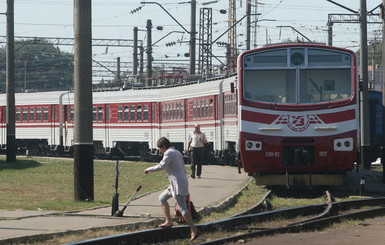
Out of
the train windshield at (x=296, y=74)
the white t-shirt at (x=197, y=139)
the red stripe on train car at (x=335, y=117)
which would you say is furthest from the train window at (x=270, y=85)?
the white t-shirt at (x=197, y=139)

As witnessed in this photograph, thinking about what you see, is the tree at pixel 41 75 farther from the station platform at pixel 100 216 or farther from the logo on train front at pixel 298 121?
the logo on train front at pixel 298 121

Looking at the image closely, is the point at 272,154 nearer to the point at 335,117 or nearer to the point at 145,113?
the point at 335,117

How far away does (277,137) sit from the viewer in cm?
2089

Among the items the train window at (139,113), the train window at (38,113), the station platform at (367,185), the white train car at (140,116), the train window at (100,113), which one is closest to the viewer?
the station platform at (367,185)

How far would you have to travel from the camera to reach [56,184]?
26.6 meters

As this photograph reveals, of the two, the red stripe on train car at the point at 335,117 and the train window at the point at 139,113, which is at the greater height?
the train window at the point at 139,113

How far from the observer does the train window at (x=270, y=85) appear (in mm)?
21250

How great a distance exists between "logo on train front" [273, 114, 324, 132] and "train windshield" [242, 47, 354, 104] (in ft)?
1.64

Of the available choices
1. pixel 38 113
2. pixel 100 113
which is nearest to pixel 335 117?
pixel 100 113

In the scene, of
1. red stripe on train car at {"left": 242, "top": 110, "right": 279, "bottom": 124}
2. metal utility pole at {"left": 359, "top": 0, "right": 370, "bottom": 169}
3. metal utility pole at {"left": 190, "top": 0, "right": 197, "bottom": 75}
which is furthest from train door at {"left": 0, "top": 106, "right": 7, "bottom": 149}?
red stripe on train car at {"left": 242, "top": 110, "right": 279, "bottom": 124}

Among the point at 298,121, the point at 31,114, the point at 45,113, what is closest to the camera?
the point at 298,121

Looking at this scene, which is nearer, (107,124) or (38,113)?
(107,124)

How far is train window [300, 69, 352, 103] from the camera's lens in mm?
21188

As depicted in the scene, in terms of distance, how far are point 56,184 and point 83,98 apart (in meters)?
8.13
